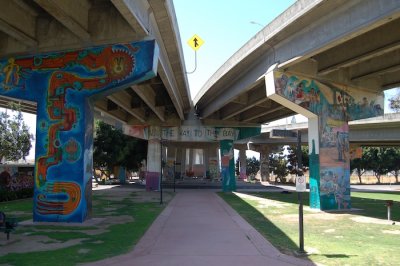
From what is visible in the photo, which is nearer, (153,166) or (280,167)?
(153,166)

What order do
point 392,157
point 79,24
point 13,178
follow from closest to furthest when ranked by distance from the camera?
point 79,24 < point 13,178 < point 392,157

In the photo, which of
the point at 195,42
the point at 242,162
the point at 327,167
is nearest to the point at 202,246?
the point at 195,42

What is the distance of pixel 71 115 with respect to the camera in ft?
49.8

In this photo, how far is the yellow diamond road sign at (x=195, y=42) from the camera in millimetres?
17406

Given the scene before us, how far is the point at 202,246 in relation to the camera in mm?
10711

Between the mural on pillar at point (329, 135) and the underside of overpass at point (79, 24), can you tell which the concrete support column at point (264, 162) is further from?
the underside of overpass at point (79, 24)

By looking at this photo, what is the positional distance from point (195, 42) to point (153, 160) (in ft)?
66.5

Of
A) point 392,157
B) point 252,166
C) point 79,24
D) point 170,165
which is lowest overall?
point 170,165

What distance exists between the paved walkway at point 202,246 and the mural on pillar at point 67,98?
126 inches

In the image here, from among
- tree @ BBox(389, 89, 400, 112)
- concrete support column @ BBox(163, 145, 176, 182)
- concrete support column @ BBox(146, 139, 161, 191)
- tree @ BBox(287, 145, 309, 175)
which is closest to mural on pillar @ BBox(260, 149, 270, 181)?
tree @ BBox(287, 145, 309, 175)

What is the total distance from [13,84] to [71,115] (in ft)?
8.23

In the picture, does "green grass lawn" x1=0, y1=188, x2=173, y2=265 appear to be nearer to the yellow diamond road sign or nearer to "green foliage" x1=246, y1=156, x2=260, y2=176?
the yellow diamond road sign

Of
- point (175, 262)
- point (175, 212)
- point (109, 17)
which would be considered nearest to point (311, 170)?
point (175, 212)

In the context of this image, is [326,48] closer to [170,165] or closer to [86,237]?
[86,237]
